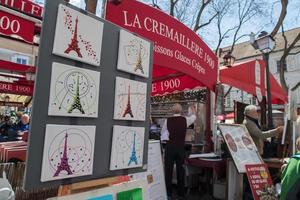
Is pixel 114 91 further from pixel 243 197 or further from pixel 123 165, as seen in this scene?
pixel 243 197

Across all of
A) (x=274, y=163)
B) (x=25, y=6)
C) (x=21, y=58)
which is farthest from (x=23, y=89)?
(x=274, y=163)

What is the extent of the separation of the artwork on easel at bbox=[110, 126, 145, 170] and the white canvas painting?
19.8 inches

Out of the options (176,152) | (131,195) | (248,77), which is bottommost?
(131,195)

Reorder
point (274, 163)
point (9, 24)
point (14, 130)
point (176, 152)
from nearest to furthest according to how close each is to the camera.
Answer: point (9, 24) → point (274, 163) → point (176, 152) → point (14, 130)

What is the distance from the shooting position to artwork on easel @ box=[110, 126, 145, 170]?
2.15 metres

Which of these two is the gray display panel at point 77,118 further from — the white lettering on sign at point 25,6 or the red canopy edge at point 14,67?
the red canopy edge at point 14,67

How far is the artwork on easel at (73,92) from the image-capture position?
5.76ft

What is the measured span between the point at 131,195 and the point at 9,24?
2.46 meters

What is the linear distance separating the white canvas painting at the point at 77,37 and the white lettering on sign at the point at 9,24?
1987mm

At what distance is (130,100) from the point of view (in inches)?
90.4

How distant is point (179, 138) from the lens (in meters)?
5.52

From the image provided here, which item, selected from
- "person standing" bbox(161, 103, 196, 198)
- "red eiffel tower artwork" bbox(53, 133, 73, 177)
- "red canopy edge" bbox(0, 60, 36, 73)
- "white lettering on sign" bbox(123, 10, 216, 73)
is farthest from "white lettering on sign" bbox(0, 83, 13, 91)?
"red eiffel tower artwork" bbox(53, 133, 73, 177)

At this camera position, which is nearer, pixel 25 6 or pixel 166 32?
pixel 25 6

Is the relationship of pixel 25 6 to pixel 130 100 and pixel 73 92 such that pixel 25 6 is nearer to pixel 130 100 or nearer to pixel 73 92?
pixel 130 100
